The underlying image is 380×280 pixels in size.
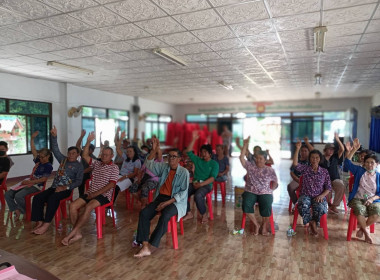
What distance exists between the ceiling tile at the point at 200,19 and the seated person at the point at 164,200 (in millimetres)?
1536

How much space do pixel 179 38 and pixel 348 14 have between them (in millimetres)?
2194

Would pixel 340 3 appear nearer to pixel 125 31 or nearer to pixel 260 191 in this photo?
pixel 260 191

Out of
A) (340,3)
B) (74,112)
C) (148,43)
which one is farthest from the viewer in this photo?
(74,112)

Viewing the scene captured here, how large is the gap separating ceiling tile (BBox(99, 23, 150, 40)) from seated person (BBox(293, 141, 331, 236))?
2894 mm

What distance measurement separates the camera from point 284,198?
Result: 17.7 feet

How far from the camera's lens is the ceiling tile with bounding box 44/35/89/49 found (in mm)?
4002

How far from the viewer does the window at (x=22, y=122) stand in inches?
266

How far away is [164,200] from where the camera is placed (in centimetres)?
332

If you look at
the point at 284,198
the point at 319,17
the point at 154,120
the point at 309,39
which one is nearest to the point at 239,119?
the point at 154,120

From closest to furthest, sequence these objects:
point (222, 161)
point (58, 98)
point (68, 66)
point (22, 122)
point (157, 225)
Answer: point (157, 225) < point (222, 161) < point (68, 66) < point (22, 122) < point (58, 98)

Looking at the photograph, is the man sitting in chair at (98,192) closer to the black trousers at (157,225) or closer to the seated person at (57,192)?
the seated person at (57,192)

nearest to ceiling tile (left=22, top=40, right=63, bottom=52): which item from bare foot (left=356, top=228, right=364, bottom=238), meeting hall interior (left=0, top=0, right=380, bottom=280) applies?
meeting hall interior (left=0, top=0, right=380, bottom=280)

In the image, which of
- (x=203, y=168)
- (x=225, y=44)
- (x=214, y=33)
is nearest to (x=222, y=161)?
(x=203, y=168)

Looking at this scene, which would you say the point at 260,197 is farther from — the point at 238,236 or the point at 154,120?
the point at 154,120
